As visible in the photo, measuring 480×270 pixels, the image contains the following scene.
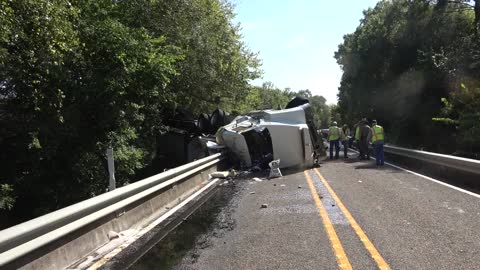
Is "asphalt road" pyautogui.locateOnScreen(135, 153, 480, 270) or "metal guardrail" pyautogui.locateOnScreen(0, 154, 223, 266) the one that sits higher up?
"metal guardrail" pyautogui.locateOnScreen(0, 154, 223, 266)

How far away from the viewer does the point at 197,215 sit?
9.03 metres

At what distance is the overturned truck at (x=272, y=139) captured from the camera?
16953mm

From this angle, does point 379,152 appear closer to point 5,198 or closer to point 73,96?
point 73,96

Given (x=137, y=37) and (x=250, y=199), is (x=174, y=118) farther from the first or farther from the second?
(x=250, y=199)

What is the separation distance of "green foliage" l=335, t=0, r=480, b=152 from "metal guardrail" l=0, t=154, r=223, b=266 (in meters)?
17.7

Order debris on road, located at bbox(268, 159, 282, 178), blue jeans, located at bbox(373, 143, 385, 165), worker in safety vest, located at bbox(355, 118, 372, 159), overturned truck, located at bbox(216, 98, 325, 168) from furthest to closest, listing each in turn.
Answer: worker in safety vest, located at bbox(355, 118, 372, 159) → blue jeans, located at bbox(373, 143, 385, 165) → overturned truck, located at bbox(216, 98, 325, 168) → debris on road, located at bbox(268, 159, 282, 178)

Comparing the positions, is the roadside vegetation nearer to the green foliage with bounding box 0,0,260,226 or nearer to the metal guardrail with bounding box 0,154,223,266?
the green foliage with bounding box 0,0,260,226

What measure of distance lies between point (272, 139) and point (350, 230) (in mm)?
9917

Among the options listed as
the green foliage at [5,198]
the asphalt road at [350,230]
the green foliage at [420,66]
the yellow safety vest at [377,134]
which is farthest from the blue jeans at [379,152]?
the green foliage at [5,198]

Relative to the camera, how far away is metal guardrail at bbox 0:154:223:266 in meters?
4.61

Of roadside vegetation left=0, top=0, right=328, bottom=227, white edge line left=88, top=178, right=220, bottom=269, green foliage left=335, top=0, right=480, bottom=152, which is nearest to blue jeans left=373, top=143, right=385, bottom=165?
green foliage left=335, top=0, right=480, bottom=152

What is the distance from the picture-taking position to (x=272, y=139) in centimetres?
1691

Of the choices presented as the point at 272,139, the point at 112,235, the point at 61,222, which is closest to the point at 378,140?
the point at 272,139

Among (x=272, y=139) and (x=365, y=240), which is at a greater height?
(x=272, y=139)
